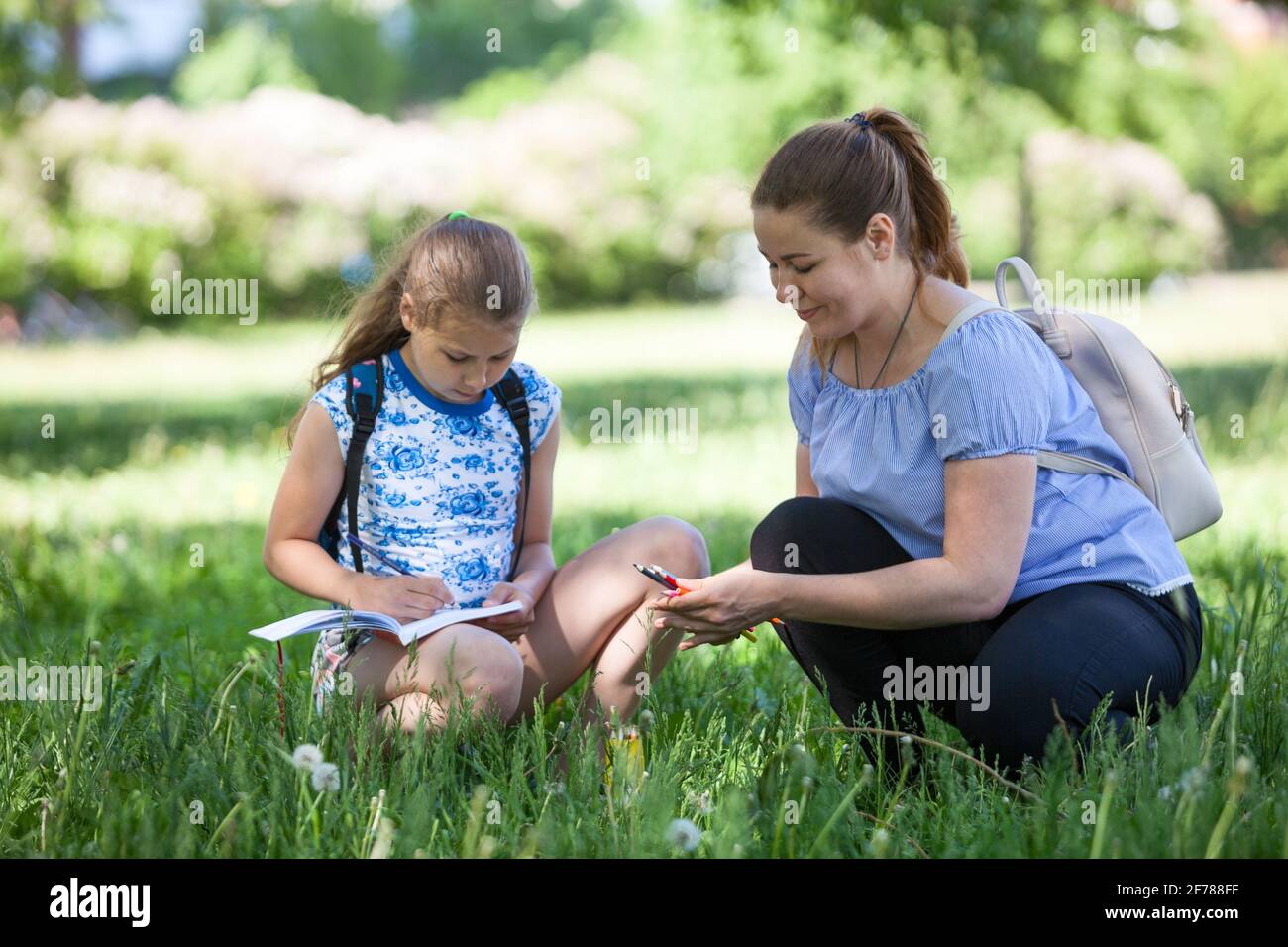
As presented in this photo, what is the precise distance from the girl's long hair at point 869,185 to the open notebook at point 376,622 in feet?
3.29

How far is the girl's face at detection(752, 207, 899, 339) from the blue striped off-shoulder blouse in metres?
0.18

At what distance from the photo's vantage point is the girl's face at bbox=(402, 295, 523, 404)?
2.96m

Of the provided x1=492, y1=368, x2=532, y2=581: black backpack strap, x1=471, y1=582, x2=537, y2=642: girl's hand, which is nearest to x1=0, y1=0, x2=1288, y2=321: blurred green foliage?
x1=492, y1=368, x2=532, y2=581: black backpack strap

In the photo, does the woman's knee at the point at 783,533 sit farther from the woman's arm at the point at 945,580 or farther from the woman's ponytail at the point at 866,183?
the woman's ponytail at the point at 866,183

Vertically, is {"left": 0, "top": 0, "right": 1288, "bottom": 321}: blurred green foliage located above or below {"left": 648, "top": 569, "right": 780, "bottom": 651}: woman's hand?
above

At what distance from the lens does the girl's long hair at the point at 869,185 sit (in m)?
2.72

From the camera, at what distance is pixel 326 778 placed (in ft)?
7.56

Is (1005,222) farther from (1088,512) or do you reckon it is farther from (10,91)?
(1088,512)

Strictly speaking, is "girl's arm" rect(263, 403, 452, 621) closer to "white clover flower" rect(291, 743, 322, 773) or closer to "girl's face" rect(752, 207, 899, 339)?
"white clover flower" rect(291, 743, 322, 773)

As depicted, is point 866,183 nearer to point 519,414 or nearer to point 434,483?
point 519,414

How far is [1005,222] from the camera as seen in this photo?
24.9 metres

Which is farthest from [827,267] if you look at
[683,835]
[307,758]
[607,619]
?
[307,758]

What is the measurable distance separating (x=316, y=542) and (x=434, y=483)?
0.28m

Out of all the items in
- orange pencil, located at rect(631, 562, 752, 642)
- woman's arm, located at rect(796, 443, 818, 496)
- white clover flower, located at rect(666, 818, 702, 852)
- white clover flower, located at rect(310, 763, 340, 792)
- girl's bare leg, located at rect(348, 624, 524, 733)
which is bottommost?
white clover flower, located at rect(666, 818, 702, 852)
